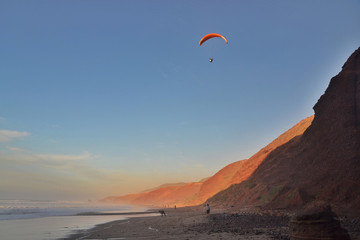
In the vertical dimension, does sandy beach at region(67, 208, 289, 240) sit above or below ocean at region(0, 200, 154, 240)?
below

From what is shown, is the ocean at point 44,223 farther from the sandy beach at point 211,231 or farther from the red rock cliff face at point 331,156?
the red rock cliff face at point 331,156

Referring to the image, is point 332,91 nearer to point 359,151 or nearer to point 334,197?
point 359,151

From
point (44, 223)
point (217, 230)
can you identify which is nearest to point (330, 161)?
point (217, 230)

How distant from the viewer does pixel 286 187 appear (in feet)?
99.3

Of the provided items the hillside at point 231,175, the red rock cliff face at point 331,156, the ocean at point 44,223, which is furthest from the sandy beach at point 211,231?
the hillside at point 231,175

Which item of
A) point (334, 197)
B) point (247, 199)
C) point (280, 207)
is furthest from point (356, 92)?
point (247, 199)

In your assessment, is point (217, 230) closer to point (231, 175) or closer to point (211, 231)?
point (211, 231)

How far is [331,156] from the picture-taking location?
2633 cm

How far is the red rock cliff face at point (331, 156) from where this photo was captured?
22516 millimetres

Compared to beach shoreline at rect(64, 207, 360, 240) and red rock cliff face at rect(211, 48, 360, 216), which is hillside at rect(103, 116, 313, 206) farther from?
beach shoreline at rect(64, 207, 360, 240)

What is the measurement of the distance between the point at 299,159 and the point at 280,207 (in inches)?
387

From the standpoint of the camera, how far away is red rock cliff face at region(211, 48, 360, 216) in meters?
22.5

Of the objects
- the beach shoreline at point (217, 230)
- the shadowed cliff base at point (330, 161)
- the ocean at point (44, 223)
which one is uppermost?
the shadowed cliff base at point (330, 161)

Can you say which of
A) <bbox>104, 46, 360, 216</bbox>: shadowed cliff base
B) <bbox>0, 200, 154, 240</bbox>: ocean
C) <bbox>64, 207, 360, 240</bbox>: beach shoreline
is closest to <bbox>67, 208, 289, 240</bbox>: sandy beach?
<bbox>64, 207, 360, 240</bbox>: beach shoreline
